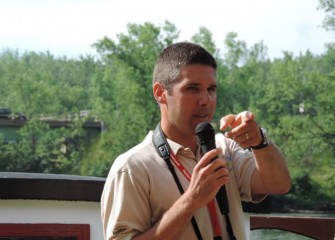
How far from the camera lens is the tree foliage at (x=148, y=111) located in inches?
1640

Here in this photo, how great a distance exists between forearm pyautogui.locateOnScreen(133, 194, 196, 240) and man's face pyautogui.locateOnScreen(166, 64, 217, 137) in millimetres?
338

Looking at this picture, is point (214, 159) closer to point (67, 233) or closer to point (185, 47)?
point (185, 47)

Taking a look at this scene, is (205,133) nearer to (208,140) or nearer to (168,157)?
(208,140)

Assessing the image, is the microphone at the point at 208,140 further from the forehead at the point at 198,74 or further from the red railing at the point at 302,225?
the red railing at the point at 302,225

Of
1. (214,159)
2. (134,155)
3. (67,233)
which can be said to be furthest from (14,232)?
(214,159)

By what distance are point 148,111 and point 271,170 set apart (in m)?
44.7

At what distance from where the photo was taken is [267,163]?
3203 mm

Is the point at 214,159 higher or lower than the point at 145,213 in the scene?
higher

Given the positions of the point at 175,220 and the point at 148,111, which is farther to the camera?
the point at 148,111

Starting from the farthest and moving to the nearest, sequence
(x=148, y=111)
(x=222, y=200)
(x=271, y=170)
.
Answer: (x=148, y=111) → (x=271, y=170) → (x=222, y=200)

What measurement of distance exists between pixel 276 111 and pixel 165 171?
153 feet

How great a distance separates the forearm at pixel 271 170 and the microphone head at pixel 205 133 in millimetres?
270

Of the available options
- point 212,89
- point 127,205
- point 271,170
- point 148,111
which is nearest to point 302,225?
point 271,170

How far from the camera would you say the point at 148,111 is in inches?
1885
